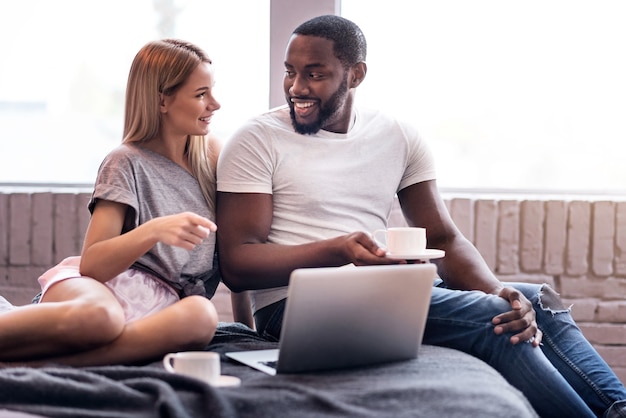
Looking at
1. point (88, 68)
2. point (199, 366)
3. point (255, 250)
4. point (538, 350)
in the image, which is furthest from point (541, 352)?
point (88, 68)

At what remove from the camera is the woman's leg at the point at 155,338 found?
6.09 ft

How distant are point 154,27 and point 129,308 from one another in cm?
131

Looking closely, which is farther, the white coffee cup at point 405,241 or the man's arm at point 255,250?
the man's arm at point 255,250

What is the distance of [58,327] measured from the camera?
182cm

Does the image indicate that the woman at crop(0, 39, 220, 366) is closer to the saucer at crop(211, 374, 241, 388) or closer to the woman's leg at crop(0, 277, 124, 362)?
the woman's leg at crop(0, 277, 124, 362)

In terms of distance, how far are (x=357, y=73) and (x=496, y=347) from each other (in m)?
0.92

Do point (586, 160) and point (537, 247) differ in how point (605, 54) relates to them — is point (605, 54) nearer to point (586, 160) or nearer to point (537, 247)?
point (586, 160)

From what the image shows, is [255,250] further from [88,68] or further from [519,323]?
[88,68]

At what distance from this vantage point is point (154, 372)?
1.62m

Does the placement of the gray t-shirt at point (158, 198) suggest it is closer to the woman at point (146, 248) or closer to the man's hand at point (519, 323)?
the woman at point (146, 248)

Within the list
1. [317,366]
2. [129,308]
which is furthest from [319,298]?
[129,308]

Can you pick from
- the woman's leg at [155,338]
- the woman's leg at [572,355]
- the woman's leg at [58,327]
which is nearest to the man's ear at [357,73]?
the woman's leg at [572,355]

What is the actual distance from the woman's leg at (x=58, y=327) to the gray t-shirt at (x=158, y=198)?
0.99 feet

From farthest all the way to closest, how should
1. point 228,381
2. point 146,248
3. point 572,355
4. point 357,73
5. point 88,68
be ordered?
point 88,68 < point 357,73 < point 572,355 < point 146,248 < point 228,381
